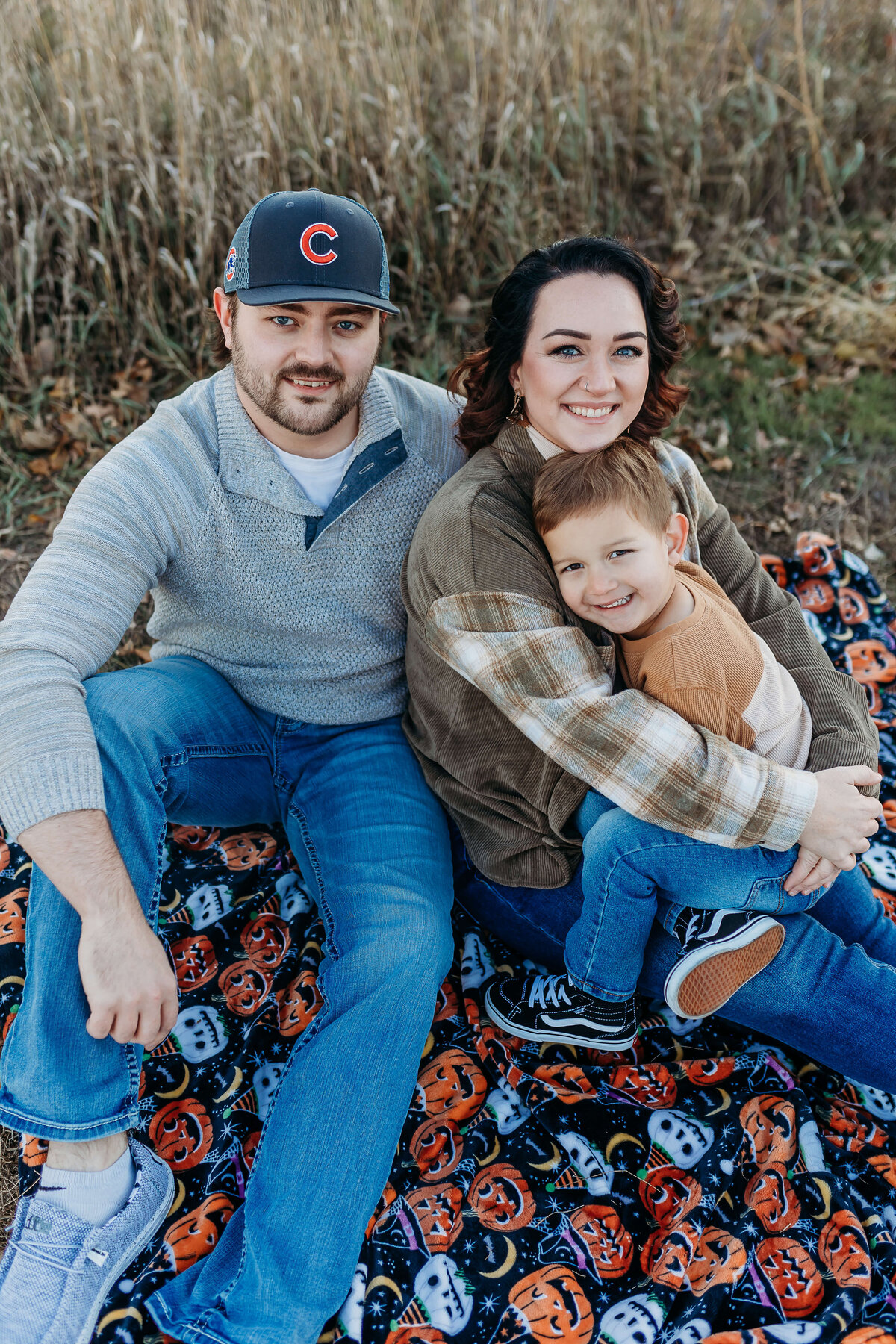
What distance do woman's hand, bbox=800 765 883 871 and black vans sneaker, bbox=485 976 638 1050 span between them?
1.77ft

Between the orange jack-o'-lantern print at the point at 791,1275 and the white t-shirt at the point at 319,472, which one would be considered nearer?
the orange jack-o'-lantern print at the point at 791,1275

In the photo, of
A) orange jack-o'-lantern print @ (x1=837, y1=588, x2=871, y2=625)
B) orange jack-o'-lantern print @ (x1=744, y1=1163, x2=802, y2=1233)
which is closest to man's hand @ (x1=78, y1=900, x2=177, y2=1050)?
orange jack-o'-lantern print @ (x1=744, y1=1163, x2=802, y2=1233)

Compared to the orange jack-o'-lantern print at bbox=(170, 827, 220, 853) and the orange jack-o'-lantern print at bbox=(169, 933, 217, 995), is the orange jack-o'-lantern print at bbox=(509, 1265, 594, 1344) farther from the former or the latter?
the orange jack-o'-lantern print at bbox=(170, 827, 220, 853)

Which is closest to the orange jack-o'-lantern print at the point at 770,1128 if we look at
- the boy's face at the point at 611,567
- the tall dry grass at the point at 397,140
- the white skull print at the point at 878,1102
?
Answer: the white skull print at the point at 878,1102

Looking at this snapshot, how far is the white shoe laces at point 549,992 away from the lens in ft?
8.36

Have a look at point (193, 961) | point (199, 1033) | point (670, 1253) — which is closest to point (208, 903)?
point (193, 961)

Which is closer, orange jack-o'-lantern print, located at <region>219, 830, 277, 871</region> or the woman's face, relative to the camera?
the woman's face

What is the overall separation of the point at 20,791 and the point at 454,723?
1.05 metres

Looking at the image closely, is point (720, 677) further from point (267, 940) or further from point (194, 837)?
point (194, 837)

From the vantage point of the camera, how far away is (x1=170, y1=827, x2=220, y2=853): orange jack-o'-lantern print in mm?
3117

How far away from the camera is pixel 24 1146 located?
2.37 m

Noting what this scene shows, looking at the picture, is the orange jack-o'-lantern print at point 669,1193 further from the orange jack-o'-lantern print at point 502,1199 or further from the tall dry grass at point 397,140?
the tall dry grass at point 397,140

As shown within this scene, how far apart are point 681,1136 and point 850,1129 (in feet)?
1.40

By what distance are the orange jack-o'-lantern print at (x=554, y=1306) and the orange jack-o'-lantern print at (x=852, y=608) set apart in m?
2.53
